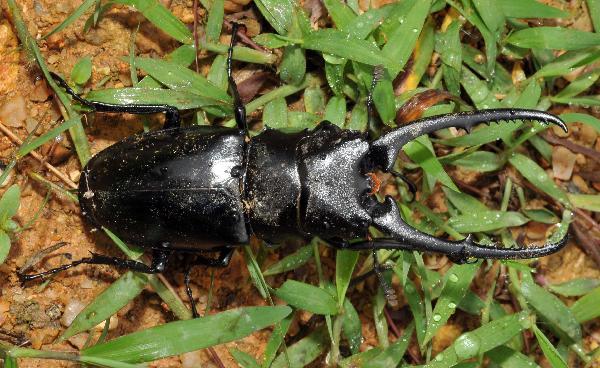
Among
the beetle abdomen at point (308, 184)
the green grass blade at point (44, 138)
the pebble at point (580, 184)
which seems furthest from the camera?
the pebble at point (580, 184)

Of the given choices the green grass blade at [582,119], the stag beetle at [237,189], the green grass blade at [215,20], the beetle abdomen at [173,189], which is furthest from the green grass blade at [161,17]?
the green grass blade at [582,119]

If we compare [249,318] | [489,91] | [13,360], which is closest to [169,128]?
[249,318]

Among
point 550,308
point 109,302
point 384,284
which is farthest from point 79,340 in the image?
point 550,308

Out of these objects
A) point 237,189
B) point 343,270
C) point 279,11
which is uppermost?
point 279,11

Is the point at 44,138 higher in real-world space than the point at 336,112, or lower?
higher

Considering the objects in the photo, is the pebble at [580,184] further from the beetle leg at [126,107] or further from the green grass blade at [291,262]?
the beetle leg at [126,107]

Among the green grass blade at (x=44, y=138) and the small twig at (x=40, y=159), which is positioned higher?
the green grass blade at (x=44, y=138)

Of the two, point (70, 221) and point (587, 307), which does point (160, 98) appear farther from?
point (587, 307)
